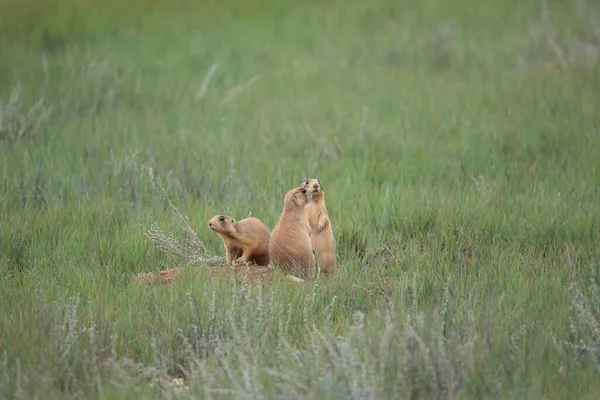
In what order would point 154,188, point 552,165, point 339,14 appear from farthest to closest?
point 339,14 < point 552,165 < point 154,188

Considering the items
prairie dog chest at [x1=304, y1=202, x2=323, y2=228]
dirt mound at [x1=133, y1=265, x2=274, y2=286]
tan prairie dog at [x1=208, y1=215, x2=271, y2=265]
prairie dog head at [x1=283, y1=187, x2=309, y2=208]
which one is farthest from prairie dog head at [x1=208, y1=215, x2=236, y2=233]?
prairie dog chest at [x1=304, y1=202, x2=323, y2=228]

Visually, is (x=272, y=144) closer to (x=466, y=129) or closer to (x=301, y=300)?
(x=466, y=129)

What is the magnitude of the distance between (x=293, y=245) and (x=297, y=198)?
0.37 meters

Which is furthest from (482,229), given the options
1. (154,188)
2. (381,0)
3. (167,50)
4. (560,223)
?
(381,0)

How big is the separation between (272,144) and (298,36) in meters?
5.89

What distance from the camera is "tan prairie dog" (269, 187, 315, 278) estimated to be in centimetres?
581

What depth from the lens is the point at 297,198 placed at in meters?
6.02

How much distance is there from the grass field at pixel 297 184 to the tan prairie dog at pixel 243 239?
1.03 feet

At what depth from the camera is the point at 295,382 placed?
4.22m

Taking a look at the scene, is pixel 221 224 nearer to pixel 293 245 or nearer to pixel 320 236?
pixel 293 245

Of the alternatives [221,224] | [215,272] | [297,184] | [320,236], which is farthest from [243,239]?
[297,184]

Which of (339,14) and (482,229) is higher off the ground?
(339,14)

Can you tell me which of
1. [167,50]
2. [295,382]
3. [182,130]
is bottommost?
[295,382]

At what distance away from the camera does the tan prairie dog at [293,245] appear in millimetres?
5809
